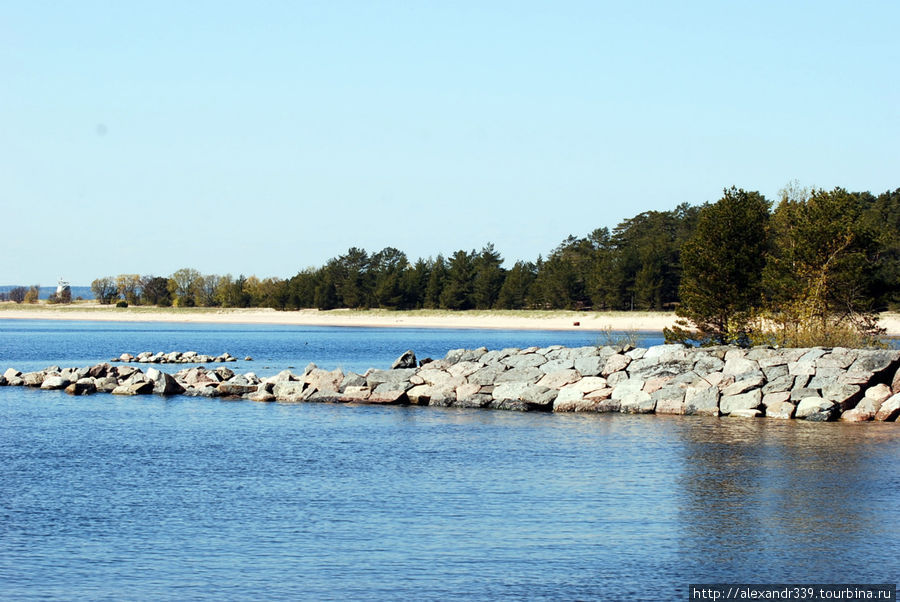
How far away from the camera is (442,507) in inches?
530

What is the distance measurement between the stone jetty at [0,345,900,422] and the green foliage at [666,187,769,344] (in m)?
4.99

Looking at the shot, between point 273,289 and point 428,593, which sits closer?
point 428,593

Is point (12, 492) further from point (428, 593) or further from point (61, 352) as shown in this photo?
point (61, 352)

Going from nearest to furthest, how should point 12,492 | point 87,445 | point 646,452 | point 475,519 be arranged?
point 475,519, point 12,492, point 646,452, point 87,445

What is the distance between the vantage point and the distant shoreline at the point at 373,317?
3590 inches

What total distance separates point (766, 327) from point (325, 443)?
1837cm

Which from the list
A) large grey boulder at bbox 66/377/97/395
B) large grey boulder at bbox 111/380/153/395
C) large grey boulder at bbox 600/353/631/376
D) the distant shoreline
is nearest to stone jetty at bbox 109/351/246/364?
large grey boulder at bbox 66/377/97/395

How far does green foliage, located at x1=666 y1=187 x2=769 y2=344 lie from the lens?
32.3m

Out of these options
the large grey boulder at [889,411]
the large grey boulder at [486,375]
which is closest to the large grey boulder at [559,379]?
the large grey boulder at [486,375]

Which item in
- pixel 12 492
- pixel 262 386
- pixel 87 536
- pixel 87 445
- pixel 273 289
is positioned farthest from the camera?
pixel 273 289

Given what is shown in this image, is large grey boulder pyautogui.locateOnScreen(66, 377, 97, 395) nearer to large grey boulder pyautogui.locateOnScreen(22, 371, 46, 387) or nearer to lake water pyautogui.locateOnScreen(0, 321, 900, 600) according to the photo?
large grey boulder pyautogui.locateOnScreen(22, 371, 46, 387)

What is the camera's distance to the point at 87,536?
39.1ft

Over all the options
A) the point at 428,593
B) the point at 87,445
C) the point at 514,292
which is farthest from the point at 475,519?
the point at 514,292

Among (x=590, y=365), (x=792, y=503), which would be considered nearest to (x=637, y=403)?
(x=590, y=365)
